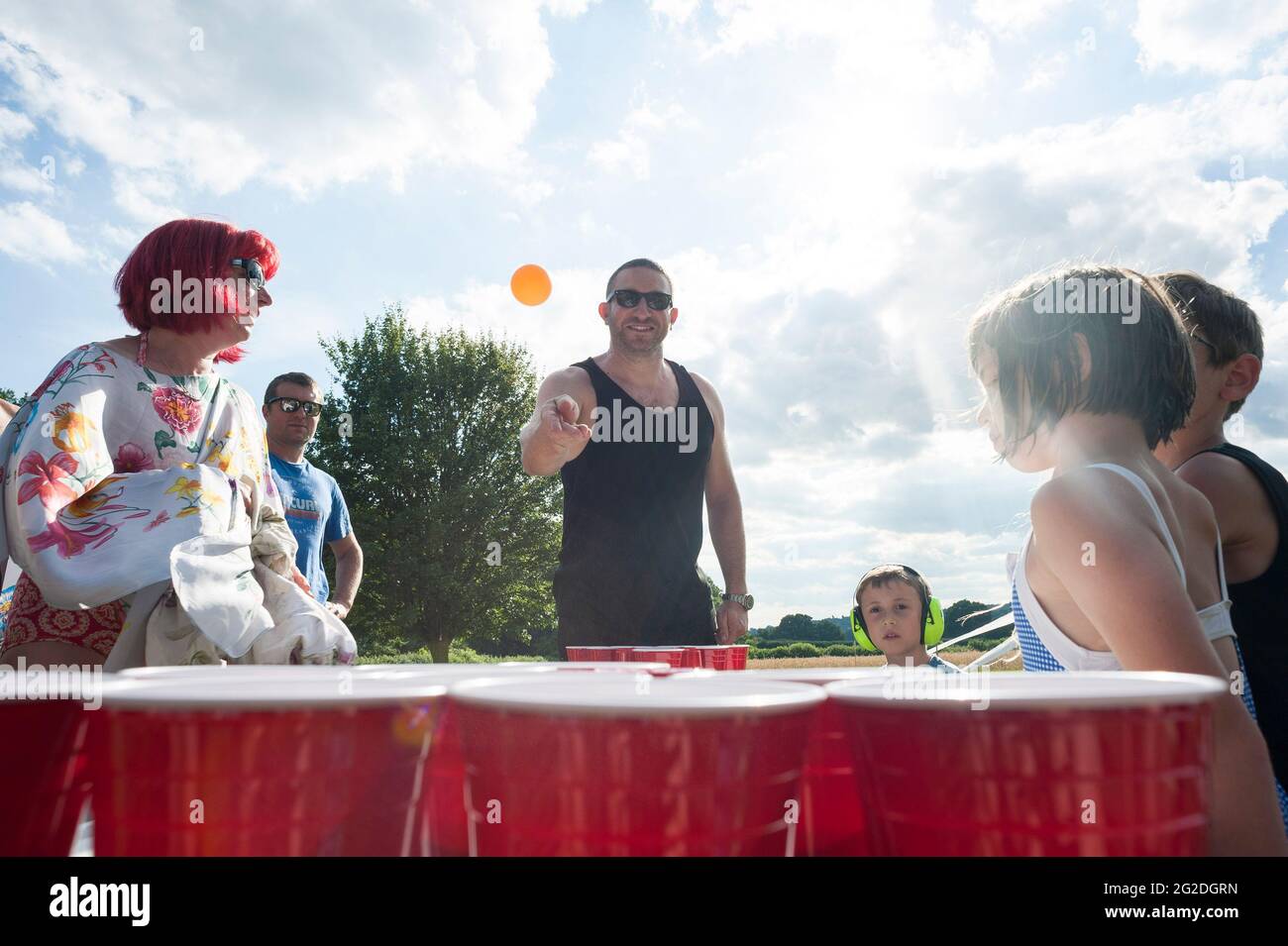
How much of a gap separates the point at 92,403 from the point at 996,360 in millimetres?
1803

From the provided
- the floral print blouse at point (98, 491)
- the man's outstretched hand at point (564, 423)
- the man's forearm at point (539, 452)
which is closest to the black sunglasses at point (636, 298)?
the man's forearm at point (539, 452)

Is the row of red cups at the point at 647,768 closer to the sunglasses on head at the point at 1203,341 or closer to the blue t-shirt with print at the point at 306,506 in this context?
the sunglasses on head at the point at 1203,341

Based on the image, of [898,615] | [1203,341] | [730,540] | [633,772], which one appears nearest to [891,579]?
[898,615]

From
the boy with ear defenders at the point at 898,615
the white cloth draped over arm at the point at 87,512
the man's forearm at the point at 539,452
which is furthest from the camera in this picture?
the boy with ear defenders at the point at 898,615

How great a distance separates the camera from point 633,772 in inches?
24.1

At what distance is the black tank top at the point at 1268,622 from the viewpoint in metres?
1.86

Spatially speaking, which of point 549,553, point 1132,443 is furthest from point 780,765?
point 549,553

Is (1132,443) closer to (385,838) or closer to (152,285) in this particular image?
(385,838)

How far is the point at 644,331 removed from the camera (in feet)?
11.7

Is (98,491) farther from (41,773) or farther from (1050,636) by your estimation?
(1050,636)

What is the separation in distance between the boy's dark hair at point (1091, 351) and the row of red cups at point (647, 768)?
820 millimetres

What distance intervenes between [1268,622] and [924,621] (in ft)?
10.7

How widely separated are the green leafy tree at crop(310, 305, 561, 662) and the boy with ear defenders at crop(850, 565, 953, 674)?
17748mm

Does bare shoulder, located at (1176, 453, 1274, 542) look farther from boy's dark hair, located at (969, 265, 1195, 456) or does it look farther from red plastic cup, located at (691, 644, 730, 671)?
red plastic cup, located at (691, 644, 730, 671)
